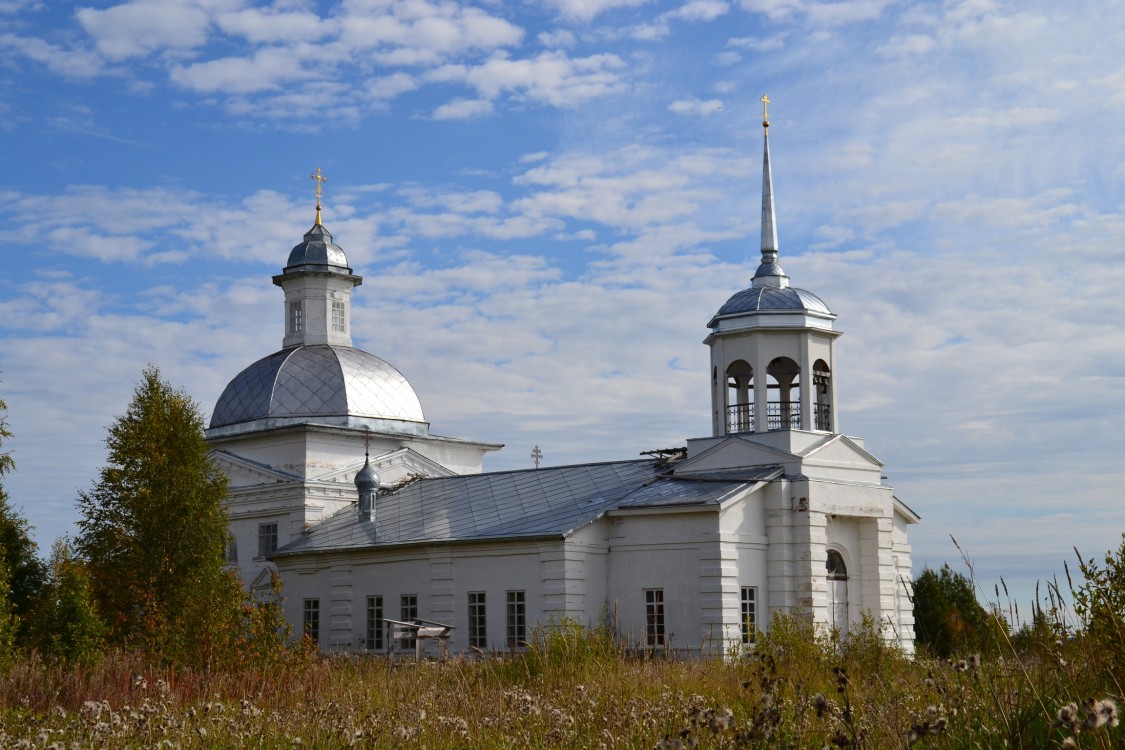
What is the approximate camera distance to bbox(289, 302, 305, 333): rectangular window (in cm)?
4300

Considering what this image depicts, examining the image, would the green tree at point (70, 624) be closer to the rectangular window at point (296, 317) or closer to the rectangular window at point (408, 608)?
the rectangular window at point (408, 608)

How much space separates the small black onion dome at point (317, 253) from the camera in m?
43.8

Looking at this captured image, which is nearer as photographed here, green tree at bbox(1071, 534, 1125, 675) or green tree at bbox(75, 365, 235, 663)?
green tree at bbox(1071, 534, 1125, 675)

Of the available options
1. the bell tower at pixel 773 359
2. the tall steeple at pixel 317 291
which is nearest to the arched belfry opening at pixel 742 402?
the bell tower at pixel 773 359

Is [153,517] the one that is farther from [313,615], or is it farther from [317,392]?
[317,392]

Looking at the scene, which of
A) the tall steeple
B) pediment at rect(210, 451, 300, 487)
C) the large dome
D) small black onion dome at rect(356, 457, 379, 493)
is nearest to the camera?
small black onion dome at rect(356, 457, 379, 493)

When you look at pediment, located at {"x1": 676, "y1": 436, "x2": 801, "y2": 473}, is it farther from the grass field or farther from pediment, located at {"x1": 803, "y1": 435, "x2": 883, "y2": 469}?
the grass field

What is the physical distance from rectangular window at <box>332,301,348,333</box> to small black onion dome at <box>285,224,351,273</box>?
1432 millimetres

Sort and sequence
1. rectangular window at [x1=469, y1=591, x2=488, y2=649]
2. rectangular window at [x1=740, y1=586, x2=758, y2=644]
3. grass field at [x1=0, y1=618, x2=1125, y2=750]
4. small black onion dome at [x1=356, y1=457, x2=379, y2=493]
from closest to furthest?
grass field at [x1=0, y1=618, x2=1125, y2=750] → rectangular window at [x1=740, y1=586, x2=758, y2=644] → rectangular window at [x1=469, y1=591, x2=488, y2=649] → small black onion dome at [x1=356, y1=457, x2=379, y2=493]

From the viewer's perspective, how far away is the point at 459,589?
30.0m

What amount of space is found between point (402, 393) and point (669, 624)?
1669 centimetres

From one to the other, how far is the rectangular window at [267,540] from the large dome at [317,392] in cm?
317

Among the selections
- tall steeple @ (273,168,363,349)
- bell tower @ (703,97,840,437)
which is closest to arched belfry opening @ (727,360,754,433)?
bell tower @ (703,97,840,437)

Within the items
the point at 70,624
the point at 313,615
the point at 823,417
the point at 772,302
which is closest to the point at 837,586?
the point at 823,417
